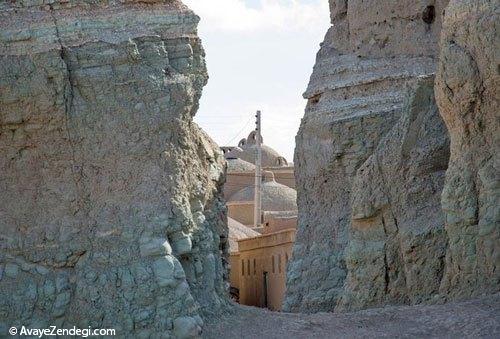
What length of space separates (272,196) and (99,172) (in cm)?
2362

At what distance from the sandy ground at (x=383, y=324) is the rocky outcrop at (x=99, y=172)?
0.44 metres

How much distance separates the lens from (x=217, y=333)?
12.8 meters

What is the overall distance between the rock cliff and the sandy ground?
817mm

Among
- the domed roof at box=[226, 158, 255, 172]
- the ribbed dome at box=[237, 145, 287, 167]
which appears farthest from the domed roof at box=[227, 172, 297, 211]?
the ribbed dome at box=[237, 145, 287, 167]

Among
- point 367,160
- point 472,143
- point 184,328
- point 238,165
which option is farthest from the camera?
point 238,165

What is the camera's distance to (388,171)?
55.7ft

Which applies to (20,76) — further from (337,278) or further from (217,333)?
(337,278)

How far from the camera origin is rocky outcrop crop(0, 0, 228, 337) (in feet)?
39.6

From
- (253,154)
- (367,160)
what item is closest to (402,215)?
(367,160)

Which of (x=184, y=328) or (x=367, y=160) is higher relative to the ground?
(x=367, y=160)

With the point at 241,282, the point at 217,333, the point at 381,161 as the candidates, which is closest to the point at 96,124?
the point at 217,333

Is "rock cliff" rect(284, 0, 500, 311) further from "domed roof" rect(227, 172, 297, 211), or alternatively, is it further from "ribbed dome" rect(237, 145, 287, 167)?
"ribbed dome" rect(237, 145, 287, 167)

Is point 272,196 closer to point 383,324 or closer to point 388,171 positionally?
point 388,171

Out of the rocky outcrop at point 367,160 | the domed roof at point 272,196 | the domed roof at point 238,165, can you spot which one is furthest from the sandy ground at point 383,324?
the domed roof at point 238,165
